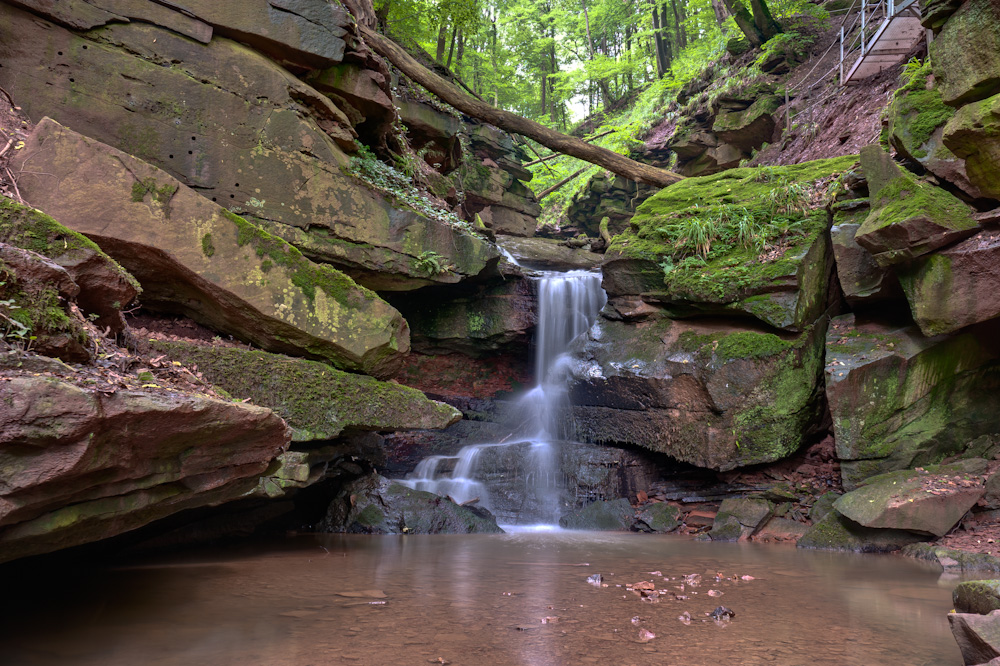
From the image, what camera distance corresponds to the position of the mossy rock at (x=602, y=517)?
9.29 metres

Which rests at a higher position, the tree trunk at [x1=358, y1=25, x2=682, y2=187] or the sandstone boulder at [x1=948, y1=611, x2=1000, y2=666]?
the tree trunk at [x1=358, y1=25, x2=682, y2=187]

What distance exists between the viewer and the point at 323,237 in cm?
830

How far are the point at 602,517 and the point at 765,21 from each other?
615 inches

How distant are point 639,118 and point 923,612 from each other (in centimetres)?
2126

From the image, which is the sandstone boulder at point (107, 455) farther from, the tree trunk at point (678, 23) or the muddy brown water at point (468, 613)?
the tree trunk at point (678, 23)

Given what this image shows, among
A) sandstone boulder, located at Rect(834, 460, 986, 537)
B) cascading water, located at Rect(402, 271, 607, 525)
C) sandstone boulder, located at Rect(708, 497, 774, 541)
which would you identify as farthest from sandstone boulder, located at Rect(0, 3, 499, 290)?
sandstone boulder, located at Rect(834, 460, 986, 537)

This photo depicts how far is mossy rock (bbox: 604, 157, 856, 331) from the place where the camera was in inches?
354

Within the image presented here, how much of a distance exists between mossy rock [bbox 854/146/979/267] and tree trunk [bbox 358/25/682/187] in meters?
6.59

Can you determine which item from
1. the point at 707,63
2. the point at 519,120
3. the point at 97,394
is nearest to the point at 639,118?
the point at 707,63

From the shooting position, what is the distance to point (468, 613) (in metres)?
3.92

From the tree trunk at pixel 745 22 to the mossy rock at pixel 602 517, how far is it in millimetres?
14820

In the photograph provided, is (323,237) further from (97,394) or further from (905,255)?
(905,255)

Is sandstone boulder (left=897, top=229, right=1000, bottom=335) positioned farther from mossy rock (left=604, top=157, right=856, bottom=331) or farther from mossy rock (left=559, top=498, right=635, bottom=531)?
mossy rock (left=559, top=498, right=635, bottom=531)

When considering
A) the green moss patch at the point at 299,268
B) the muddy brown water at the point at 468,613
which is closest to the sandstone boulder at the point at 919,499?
the muddy brown water at the point at 468,613
